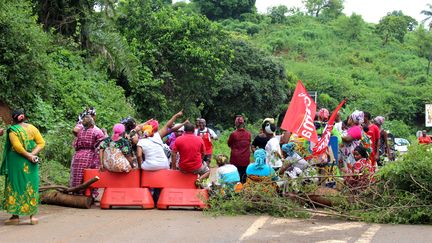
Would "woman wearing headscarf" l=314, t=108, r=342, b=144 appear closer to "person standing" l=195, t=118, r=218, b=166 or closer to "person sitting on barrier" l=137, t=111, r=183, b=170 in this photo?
"person standing" l=195, t=118, r=218, b=166

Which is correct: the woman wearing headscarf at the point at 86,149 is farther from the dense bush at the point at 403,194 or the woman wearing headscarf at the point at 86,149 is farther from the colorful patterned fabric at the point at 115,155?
the dense bush at the point at 403,194

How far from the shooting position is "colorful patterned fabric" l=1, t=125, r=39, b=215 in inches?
406

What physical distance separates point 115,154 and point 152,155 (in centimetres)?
69

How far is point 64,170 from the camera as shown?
16203mm

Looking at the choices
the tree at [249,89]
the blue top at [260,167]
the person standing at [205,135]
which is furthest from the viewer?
the tree at [249,89]

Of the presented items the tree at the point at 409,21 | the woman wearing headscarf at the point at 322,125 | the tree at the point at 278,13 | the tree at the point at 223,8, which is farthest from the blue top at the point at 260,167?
the tree at the point at 409,21

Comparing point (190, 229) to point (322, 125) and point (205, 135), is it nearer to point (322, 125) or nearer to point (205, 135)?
point (322, 125)

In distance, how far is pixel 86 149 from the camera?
1288 centimetres

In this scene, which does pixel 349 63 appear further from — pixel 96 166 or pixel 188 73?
pixel 96 166

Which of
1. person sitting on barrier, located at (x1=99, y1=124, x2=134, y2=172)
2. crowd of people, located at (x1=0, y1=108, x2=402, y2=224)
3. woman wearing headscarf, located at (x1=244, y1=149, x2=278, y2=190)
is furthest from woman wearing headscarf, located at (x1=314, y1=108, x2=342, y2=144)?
person sitting on barrier, located at (x1=99, y1=124, x2=134, y2=172)

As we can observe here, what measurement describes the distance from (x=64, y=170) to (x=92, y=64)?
35.0 ft

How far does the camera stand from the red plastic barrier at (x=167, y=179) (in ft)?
41.2

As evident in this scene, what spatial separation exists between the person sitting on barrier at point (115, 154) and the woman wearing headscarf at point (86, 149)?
29cm

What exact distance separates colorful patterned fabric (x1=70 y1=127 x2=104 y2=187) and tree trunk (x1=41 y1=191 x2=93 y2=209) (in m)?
0.35
